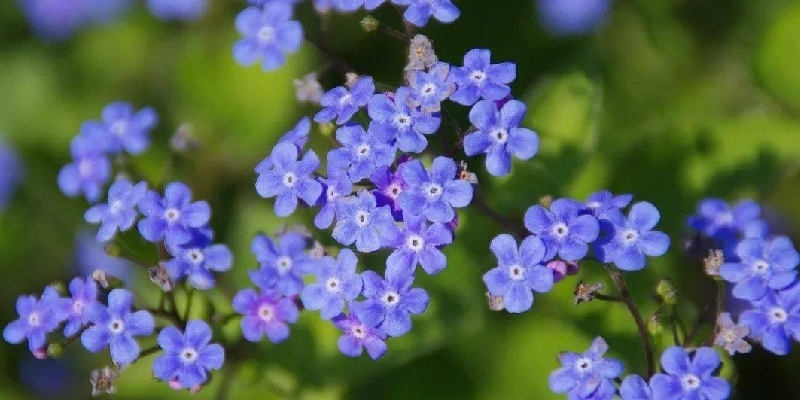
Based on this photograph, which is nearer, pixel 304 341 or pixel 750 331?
pixel 750 331

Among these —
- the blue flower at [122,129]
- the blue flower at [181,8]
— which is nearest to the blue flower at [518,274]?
the blue flower at [122,129]

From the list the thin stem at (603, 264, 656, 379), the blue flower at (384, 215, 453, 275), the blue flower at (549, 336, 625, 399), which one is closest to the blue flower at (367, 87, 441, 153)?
the blue flower at (384, 215, 453, 275)

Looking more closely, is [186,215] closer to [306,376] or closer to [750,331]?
[306,376]

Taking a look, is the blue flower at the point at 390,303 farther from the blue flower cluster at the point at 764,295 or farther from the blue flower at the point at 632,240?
the blue flower cluster at the point at 764,295

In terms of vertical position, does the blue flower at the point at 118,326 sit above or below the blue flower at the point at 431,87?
below

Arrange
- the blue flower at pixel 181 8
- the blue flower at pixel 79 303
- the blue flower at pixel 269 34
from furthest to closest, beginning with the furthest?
the blue flower at pixel 181 8 < the blue flower at pixel 269 34 < the blue flower at pixel 79 303

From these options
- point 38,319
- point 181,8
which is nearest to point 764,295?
point 38,319

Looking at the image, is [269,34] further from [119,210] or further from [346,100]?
[119,210]

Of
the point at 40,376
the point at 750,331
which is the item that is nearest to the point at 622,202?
the point at 750,331
